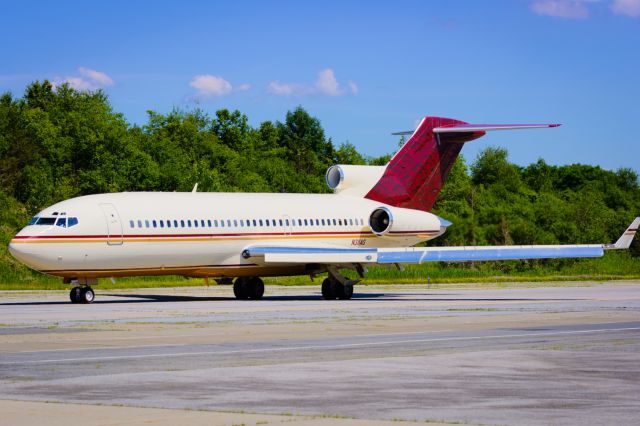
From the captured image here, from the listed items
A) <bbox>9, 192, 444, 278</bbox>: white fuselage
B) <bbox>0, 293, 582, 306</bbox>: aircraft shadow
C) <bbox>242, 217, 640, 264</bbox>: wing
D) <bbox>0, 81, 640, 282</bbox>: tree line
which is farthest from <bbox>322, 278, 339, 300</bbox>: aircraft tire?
<bbox>0, 81, 640, 282</bbox>: tree line

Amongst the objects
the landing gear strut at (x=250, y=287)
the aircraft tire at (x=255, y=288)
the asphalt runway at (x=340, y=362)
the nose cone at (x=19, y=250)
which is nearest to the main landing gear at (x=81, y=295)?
the nose cone at (x=19, y=250)

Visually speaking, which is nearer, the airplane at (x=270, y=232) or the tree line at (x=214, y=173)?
the airplane at (x=270, y=232)

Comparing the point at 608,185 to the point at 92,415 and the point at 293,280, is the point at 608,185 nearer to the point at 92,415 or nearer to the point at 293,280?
the point at 293,280

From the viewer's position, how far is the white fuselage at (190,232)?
3494cm

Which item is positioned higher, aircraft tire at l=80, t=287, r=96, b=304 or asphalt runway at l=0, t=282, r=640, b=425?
aircraft tire at l=80, t=287, r=96, b=304

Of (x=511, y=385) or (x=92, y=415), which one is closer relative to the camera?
(x=92, y=415)

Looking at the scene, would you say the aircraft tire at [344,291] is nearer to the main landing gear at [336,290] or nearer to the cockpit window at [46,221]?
the main landing gear at [336,290]

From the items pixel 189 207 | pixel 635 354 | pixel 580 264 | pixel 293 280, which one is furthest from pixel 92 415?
pixel 580 264

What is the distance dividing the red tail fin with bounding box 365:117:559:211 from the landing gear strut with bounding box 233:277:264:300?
767 centimetres

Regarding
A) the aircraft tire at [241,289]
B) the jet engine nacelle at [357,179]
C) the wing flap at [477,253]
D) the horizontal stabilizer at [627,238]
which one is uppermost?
the jet engine nacelle at [357,179]

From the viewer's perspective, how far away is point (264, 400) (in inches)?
483

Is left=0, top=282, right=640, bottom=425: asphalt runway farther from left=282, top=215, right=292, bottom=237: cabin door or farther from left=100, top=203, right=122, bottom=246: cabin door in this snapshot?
left=282, top=215, right=292, bottom=237: cabin door

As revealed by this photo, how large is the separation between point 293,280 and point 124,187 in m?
18.0

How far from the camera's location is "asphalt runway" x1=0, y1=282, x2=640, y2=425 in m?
11.8
